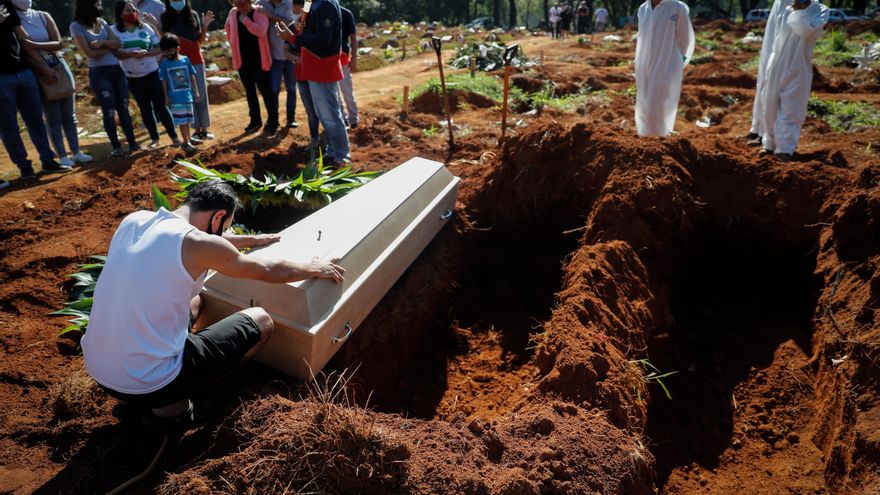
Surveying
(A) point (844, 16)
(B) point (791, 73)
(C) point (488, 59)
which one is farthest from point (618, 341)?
(A) point (844, 16)

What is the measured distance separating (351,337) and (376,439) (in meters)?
1.12

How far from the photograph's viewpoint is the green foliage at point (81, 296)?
3.32 metres

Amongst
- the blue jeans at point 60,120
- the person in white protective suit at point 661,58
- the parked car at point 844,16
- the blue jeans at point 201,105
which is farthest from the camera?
the parked car at point 844,16

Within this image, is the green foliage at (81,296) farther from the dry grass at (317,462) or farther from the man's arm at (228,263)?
the dry grass at (317,462)

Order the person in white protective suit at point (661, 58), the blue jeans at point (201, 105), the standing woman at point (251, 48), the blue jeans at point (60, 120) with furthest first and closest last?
the blue jeans at point (201, 105) → the standing woman at point (251, 48) → the blue jeans at point (60, 120) → the person in white protective suit at point (661, 58)

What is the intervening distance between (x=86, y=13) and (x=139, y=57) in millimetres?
605

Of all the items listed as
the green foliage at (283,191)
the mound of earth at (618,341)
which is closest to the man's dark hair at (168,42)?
the green foliage at (283,191)

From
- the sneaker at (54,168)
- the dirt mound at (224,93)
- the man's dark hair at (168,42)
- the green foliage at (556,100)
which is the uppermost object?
the man's dark hair at (168,42)

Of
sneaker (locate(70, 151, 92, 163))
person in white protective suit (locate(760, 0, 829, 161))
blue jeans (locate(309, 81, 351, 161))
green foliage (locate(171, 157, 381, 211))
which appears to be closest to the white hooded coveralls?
person in white protective suit (locate(760, 0, 829, 161))

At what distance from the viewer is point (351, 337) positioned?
3254 mm

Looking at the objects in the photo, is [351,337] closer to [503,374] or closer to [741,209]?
[503,374]

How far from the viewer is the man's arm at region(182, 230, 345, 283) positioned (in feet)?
7.37

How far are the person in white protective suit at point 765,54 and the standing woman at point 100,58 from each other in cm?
688

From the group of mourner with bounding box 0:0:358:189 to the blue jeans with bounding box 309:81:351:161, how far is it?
0.03 ft
